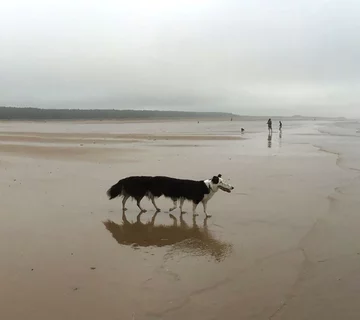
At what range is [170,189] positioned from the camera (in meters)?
8.93

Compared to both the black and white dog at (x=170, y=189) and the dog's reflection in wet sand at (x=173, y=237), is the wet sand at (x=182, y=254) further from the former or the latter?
the black and white dog at (x=170, y=189)

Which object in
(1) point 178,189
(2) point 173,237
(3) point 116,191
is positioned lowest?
(2) point 173,237

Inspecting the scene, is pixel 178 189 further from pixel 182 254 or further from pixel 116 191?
pixel 182 254

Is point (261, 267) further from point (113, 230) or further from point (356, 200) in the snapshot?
point (356, 200)

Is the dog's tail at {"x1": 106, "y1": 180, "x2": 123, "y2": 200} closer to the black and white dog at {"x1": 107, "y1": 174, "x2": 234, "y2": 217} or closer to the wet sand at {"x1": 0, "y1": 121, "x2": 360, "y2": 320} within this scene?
the black and white dog at {"x1": 107, "y1": 174, "x2": 234, "y2": 217}

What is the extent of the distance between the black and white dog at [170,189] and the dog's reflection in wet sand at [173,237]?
0.62 m

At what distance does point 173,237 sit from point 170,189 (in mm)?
1886

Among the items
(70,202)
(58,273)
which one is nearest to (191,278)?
(58,273)

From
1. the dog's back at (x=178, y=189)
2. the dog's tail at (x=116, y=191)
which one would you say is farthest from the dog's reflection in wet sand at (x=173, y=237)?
the dog's tail at (x=116, y=191)

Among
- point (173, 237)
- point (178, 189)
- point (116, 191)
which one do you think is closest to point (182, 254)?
point (173, 237)

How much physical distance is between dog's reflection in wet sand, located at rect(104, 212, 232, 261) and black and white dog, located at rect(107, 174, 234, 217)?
62 centimetres

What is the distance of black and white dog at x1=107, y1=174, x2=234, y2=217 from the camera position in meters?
8.80

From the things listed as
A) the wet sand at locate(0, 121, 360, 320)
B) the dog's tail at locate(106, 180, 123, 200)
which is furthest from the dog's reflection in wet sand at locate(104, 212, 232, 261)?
the dog's tail at locate(106, 180, 123, 200)

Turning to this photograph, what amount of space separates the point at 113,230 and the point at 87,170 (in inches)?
278
